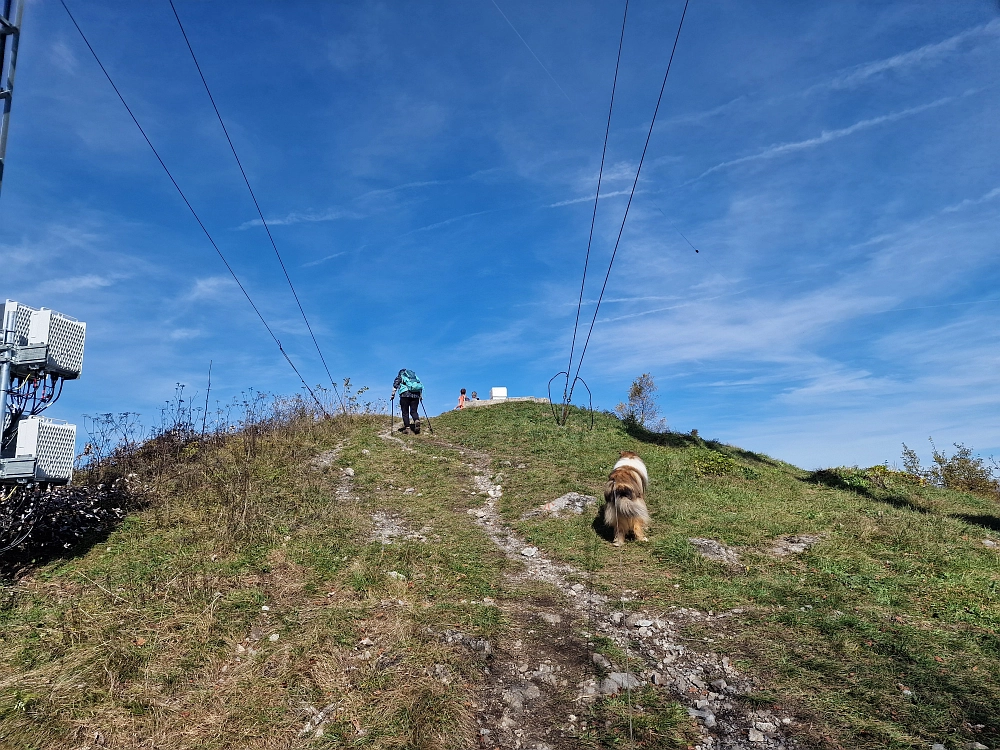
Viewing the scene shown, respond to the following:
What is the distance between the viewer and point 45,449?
625 centimetres

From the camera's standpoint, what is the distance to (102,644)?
586cm

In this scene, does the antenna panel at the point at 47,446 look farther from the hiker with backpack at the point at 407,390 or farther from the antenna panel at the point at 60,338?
the hiker with backpack at the point at 407,390

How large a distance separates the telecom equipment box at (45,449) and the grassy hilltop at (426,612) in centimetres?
178

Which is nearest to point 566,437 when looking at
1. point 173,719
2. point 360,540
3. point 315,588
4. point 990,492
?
point 360,540

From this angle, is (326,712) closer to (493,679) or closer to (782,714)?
(493,679)

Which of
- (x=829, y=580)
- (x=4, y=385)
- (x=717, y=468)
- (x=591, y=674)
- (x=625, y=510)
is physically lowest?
(x=591, y=674)

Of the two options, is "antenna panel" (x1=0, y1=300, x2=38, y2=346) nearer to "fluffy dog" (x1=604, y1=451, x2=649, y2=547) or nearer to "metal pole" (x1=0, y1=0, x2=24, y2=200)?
"metal pole" (x1=0, y1=0, x2=24, y2=200)

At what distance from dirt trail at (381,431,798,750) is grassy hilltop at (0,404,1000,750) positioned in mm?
71

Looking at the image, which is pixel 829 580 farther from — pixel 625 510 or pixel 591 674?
pixel 591 674

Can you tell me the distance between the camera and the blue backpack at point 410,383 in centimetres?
1798

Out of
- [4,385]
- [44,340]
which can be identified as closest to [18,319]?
[44,340]

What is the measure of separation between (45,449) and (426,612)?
479cm

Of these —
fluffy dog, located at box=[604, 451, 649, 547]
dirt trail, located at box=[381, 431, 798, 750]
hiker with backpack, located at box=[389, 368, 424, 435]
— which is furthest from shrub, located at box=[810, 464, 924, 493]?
hiker with backpack, located at box=[389, 368, 424, 435]

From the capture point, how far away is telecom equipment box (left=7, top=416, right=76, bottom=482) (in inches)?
237
